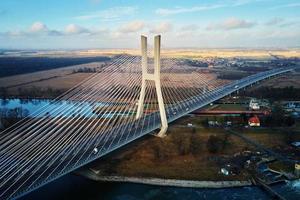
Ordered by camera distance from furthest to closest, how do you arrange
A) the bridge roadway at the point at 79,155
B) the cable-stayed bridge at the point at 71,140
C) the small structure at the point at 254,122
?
the small structure at the point at 254,122 → the cable-stayed bridge at the point at 71,140 → the bridge roadway at the point at 79,155

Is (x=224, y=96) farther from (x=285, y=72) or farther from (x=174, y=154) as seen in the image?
(x=285, y=72)

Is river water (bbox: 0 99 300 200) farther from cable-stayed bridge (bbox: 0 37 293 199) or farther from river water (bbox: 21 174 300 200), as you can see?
cable-stayed bridge (bbox: 0 37 293 199)

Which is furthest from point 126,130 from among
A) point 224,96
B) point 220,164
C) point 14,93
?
point 14,93

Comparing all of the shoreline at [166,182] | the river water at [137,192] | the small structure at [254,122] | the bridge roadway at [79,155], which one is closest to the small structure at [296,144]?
the river water at [137,192]

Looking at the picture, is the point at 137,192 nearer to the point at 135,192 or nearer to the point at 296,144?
the point at 135,192

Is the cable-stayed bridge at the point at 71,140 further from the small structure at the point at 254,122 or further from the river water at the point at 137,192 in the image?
the small structure at the point at 254,122

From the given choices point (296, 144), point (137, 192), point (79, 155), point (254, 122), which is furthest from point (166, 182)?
point (254, 122)
